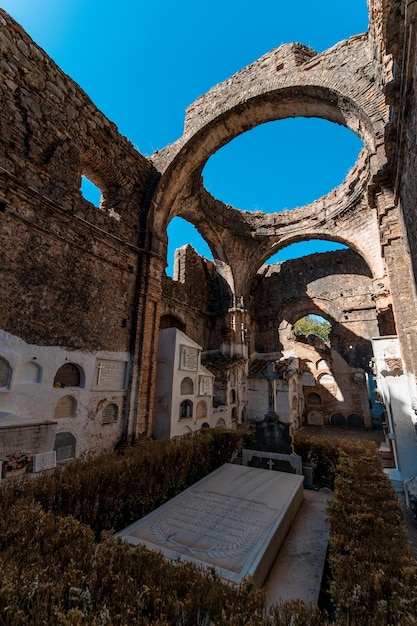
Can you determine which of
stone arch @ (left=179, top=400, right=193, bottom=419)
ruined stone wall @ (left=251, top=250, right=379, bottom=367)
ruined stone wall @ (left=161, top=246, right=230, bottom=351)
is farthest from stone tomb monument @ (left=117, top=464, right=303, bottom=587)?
ruined stone wall @ (left=251, top=250, right=379, bottom=367)

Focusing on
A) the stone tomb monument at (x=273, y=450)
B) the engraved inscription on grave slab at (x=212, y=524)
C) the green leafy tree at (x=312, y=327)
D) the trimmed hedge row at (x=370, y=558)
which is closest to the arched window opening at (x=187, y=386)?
the stone tomb monument at (x=273, y=450)

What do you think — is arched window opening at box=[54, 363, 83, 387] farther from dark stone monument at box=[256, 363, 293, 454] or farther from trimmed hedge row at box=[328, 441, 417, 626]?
trimmed hedge row at box=[328, 441, 417, 626]

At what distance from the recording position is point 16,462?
3.92 meters

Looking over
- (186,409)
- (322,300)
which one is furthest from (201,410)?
(322,300)

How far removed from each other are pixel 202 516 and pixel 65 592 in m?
2.49

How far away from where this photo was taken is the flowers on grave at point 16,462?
380 cm

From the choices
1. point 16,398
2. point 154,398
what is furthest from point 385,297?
point 16,398

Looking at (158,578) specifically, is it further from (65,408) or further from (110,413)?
(110,413)

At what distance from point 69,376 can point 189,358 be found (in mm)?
4002

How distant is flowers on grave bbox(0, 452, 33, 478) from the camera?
3.80 meters

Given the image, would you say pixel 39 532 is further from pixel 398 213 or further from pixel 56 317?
pixel 398 213

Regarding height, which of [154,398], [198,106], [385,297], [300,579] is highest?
[198,106]

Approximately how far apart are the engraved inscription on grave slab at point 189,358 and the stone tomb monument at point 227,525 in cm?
433

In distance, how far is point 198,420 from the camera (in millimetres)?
9500
